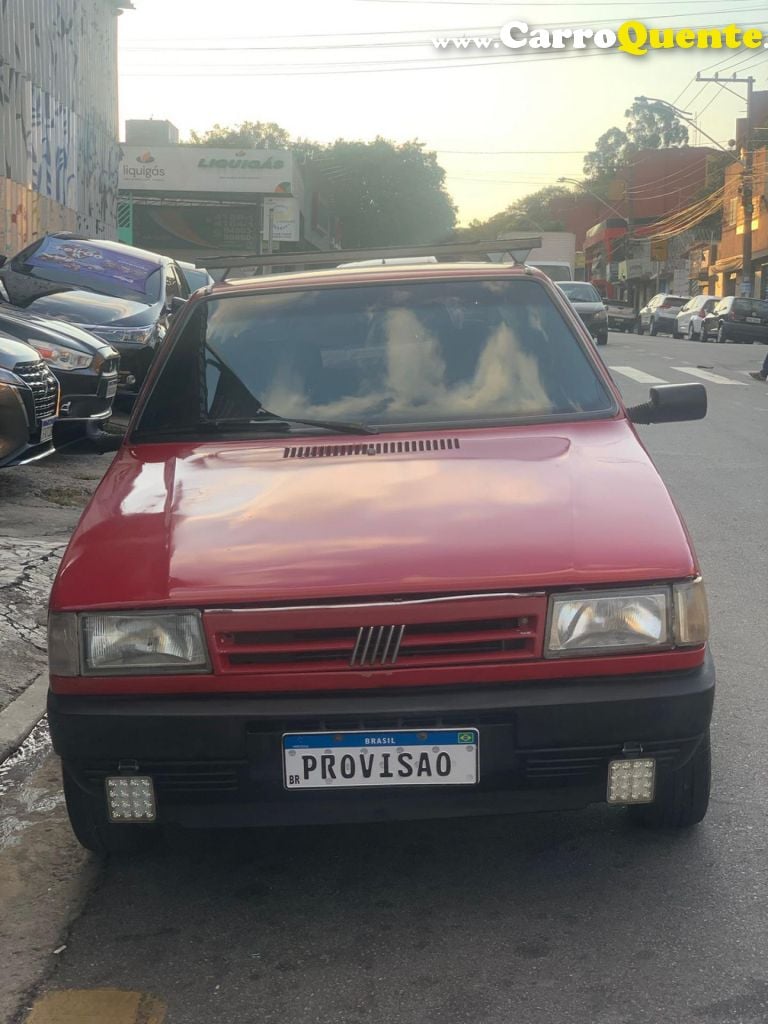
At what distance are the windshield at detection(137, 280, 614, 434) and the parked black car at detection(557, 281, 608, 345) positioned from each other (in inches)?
962

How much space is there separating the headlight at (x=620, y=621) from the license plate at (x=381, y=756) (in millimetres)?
307

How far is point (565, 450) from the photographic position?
13.0 feet

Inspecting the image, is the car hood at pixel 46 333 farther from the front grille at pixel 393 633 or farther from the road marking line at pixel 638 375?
the road marking line at pixel 638 375

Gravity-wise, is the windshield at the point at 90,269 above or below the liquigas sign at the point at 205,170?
below

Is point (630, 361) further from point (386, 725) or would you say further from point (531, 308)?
point (386, 725)

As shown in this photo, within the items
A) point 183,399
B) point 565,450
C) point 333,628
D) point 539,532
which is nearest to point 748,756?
point 565,450

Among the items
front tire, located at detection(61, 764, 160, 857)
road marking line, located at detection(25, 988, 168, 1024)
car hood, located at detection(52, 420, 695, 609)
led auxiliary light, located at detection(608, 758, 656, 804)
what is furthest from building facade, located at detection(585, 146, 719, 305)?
road marking line, located at detection(25, 988, 168, 1024)

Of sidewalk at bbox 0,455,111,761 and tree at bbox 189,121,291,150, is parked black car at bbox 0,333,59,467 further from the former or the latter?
tree at bbox 189,121,291,150

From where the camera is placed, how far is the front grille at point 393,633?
10.3 feet

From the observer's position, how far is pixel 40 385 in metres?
9.08

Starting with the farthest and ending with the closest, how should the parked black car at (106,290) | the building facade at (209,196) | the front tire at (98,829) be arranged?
the building facade at (209,196)
the parked black car at (106,290)
the front tire at (98,829)

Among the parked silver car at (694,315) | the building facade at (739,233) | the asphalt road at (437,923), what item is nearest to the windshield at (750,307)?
the parked silver car at (694,315)

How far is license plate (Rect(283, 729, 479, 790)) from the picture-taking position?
316cm

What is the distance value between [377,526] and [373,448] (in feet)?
2.35
